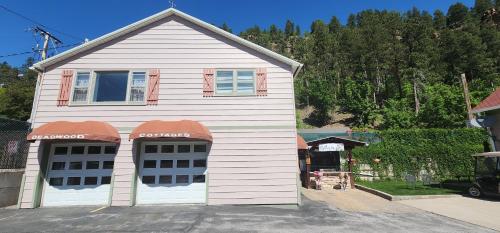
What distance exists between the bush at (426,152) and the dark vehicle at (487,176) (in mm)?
6593

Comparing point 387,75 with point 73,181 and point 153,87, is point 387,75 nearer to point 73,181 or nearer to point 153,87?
point 153,87

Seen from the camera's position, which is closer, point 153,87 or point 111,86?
point 153,87

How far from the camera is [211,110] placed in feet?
40.5

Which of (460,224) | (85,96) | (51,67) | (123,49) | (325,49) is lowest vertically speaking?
(460,224)

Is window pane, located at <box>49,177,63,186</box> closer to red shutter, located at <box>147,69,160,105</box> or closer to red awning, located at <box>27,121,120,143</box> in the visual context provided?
red awning, located at <box>27,121,120,143</box>

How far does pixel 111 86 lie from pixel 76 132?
2686mm

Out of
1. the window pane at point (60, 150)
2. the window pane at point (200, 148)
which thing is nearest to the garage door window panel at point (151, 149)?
the window pane at point (200, 148)

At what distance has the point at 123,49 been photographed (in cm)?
1307

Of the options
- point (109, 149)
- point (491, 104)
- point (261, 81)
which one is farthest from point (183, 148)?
point (491, 104)

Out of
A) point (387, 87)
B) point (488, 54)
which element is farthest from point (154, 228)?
point (488, 54)

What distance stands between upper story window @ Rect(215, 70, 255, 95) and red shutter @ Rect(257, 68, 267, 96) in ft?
0.76

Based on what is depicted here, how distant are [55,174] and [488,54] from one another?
70145 millimetres

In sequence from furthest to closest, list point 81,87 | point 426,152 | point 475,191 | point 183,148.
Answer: point 426,152, point 475,191, point 81,87, point 183,148

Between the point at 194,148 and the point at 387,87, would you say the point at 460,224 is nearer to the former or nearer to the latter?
the point at 194,148
